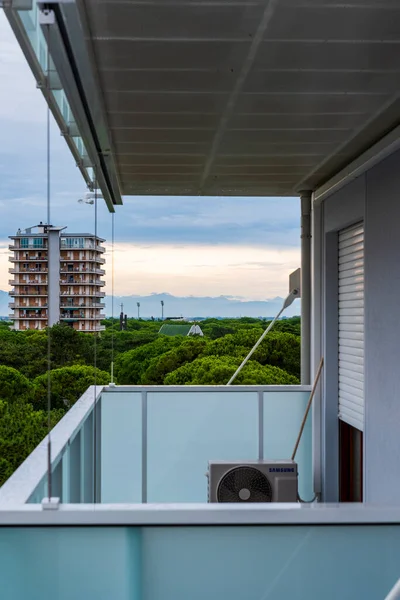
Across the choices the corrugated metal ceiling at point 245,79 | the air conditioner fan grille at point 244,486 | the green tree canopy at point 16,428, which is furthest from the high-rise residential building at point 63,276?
the green tree canopy at point 16,428

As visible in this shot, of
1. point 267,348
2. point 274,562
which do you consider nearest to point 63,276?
point 274,562

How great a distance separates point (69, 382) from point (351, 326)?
4663mm

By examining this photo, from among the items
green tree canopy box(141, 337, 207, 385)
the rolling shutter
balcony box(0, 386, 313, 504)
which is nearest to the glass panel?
the rolling shutter

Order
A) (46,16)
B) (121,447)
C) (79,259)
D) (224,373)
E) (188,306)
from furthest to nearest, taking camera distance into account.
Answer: (224,373), (188,306), (121,447), (79,259), (46,16)

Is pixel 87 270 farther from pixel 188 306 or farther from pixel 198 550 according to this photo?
pixel 188 306

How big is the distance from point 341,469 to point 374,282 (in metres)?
1.99

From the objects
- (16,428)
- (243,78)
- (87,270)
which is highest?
(243,78)

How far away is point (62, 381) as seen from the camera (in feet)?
27.8

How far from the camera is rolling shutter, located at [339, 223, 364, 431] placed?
5.25 metres

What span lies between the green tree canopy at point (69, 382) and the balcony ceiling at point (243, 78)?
2.88m

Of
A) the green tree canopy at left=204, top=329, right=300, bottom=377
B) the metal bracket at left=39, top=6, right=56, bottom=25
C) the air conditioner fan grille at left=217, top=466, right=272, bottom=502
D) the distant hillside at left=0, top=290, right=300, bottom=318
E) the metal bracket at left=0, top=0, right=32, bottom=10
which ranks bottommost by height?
the air conditioner fan grille at left=217, top=466, right=272, bottom=502

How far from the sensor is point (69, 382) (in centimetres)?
924

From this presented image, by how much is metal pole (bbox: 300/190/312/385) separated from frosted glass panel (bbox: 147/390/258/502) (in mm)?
724

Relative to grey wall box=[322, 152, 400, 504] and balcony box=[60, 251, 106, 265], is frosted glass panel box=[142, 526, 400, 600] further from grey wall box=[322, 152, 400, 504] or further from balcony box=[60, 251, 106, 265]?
balcony box=[60, 251, 106, 265]
